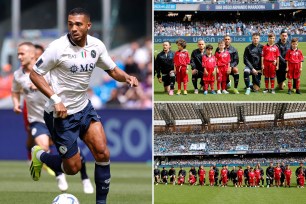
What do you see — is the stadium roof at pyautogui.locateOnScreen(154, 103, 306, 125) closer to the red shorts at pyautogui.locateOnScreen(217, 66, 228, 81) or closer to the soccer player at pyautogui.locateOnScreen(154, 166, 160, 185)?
the red shorts at pyautogui.locateOnScreen(217, 66, 228, 81)

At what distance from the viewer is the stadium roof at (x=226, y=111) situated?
7.83m

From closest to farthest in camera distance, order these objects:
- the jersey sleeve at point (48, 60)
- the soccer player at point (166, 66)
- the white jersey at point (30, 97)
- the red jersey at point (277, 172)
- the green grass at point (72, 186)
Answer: the red jersey at point (277, 172) < the soccer player at point (166, 66) < the jersey sleeve at point (48, 60) < the green grass at point (72, 186) < the white jersey at point (30, 97)

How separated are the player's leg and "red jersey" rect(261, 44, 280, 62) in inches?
72.3

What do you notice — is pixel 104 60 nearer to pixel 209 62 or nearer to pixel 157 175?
pixel 209 62

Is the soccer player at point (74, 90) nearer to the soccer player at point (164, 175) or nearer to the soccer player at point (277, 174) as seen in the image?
the soccer player at point (164, 175)

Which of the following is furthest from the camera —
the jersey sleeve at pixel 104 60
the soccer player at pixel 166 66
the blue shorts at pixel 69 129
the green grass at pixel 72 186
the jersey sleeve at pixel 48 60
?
the green grass at pixel 72 186

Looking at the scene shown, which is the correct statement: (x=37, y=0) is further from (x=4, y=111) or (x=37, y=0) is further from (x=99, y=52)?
(x=99, y=52)

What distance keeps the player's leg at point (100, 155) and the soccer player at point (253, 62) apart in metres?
1.61

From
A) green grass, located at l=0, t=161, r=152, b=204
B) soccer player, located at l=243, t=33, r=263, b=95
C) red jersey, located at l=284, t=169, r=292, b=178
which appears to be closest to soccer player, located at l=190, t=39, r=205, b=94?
soccer player, located at l=243, t=33, r=263, b=95

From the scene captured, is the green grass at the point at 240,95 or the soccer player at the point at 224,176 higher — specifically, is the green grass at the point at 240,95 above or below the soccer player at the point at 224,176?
above

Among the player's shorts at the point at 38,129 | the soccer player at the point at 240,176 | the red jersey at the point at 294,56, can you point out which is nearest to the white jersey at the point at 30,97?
the player's shorts at the point at 38,129

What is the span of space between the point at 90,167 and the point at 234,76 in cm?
1022

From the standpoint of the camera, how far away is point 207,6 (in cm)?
781

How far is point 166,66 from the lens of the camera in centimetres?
800
